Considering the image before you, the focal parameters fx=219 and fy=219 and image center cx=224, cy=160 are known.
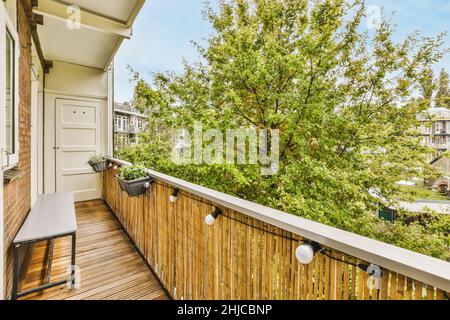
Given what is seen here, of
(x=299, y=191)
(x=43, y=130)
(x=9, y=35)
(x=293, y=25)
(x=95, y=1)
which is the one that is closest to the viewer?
(x=9, y=35)

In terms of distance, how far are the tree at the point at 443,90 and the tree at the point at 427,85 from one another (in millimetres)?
133

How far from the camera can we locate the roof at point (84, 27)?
8.21 ft

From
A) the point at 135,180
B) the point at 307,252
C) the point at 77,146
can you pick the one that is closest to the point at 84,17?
the point at 135,180

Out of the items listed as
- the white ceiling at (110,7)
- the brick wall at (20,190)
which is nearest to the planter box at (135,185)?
the brick wall at (20,190)

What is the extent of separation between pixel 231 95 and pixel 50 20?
262 centimetres

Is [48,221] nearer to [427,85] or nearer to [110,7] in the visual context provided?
[110,7]

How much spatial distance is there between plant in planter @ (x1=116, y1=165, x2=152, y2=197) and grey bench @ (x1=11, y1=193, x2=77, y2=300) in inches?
20.5

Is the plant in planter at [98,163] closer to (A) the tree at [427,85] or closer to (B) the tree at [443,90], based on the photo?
(A) the tree at [427,85]

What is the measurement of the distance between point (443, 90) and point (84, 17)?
5638mm

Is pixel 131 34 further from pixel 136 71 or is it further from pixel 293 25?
pixel 293 25

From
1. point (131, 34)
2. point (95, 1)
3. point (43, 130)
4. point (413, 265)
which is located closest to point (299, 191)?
point (413, 265)

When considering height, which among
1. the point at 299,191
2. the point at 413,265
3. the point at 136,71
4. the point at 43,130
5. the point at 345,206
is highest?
the point at 136,71

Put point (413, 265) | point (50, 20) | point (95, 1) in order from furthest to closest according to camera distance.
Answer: point (50, 20) < point (95, 1) < point (413, 265)

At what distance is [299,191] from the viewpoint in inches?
147
